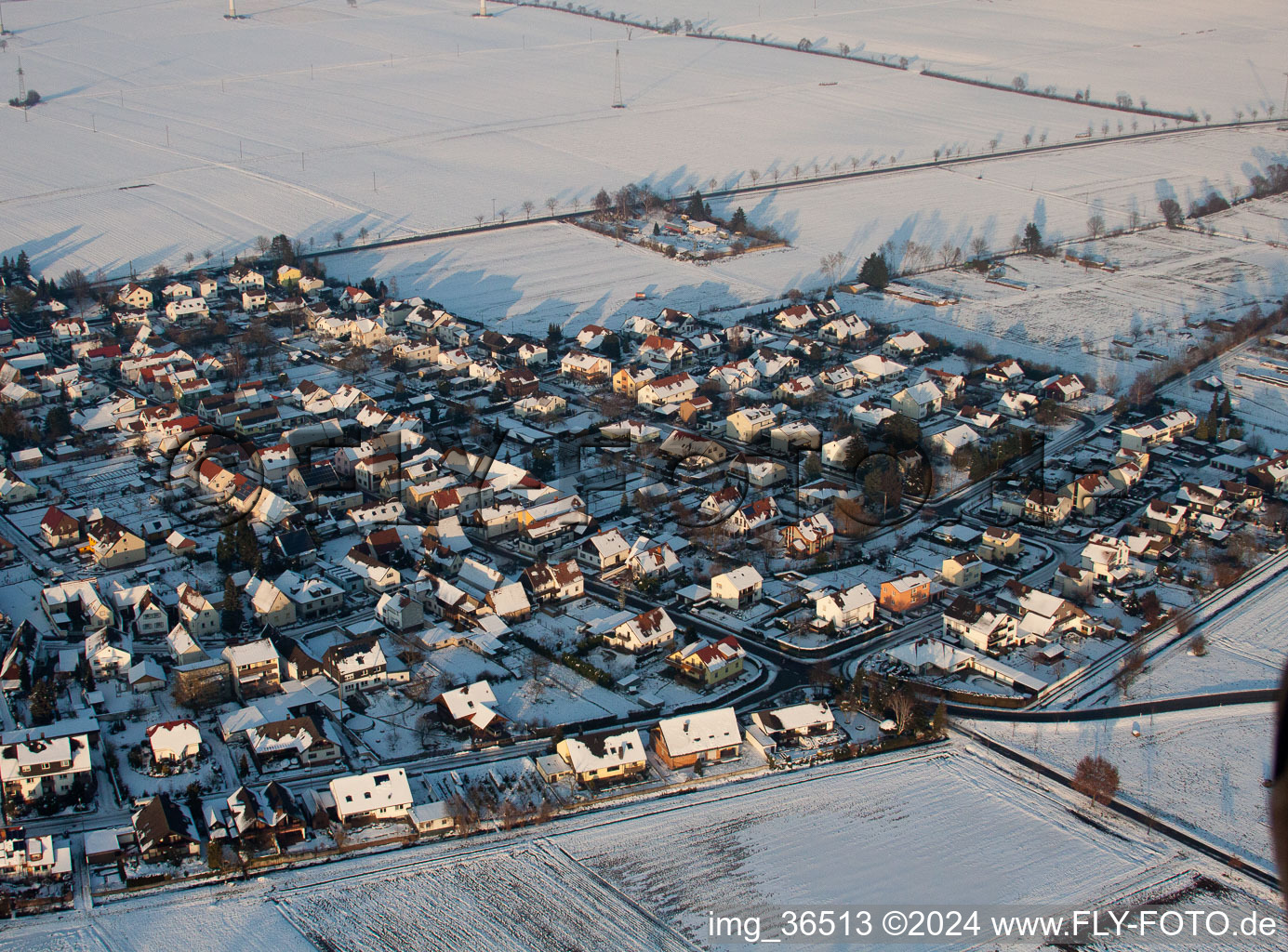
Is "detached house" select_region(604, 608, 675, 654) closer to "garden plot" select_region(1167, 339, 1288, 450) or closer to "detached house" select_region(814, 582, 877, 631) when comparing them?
"detached house" select_region(814, 582, 877, 631)

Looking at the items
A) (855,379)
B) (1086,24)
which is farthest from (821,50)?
(855,379)

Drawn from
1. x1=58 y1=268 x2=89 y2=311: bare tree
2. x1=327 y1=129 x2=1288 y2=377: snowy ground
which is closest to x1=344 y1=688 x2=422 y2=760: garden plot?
x1=327 y1=129 x2=1288 y2=377: snowy ground

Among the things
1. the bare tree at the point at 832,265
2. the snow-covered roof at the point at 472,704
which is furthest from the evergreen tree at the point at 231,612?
the bare tree at the point at 832,265

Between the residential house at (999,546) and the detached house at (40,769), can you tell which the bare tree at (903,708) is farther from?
the detached house at (40,769)

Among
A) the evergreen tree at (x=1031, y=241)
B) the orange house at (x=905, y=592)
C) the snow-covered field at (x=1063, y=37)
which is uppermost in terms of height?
the snow-covered field at (x=1063, y=37)

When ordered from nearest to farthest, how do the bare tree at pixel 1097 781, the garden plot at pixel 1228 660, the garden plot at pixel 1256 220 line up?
the bare tree at pixel 1097 781 → the garden plot at pixel 1228 660 → the garden plot at pixel 1256 220

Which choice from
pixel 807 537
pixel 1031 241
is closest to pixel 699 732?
pixel 807 537
